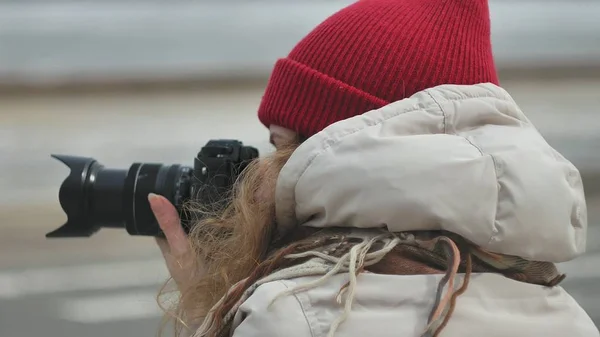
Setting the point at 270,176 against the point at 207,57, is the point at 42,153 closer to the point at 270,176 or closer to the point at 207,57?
the point at 207,57

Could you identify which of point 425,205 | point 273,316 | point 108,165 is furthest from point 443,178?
point 108,165

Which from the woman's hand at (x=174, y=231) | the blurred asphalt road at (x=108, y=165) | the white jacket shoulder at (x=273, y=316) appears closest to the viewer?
the white jacket shoulder at (x=273, y=316)

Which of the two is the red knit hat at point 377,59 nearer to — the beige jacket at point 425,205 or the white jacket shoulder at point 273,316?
the beige jacket at point 425,205

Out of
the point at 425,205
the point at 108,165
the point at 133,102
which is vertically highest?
the point at 425,205

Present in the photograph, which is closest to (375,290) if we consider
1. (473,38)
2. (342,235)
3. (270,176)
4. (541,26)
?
(342,235)

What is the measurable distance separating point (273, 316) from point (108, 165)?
4.07 feet

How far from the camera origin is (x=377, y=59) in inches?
22.0

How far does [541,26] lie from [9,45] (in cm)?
137

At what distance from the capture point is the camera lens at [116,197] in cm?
73

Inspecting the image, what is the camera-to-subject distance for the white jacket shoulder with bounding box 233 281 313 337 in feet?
1.39

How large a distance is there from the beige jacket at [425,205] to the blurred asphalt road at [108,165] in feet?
3.44

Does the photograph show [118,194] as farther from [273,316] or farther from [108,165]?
[108,165]

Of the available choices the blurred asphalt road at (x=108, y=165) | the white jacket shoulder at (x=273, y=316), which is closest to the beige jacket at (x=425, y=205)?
the white jacket shoulder at (x=273, y=316)

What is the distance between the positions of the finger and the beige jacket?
0.77ft
